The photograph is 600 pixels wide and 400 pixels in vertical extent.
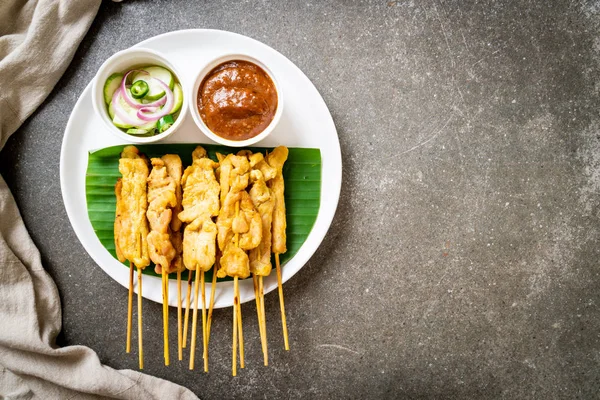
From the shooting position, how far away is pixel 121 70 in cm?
252

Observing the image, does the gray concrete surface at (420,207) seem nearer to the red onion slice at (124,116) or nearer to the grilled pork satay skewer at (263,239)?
the grilled pork satay skewer at (263,239)

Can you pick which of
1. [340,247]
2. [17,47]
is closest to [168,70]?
[17,47]

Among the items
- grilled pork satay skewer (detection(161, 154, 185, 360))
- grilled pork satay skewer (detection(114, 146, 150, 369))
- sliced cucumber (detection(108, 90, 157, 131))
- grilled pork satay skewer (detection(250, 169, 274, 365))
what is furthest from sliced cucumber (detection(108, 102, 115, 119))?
grilled pork satay skewer (detection(250, 169, 274, 365))

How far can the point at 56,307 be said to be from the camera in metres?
2.98

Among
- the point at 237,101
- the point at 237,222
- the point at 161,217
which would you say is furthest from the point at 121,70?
the point at 237,222

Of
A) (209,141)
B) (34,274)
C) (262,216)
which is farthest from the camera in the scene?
(34,274)

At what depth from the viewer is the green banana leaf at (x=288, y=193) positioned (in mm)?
2703

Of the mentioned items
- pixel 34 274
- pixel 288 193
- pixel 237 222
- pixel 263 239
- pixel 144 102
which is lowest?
pixel 34 274

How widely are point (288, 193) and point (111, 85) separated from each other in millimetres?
1137

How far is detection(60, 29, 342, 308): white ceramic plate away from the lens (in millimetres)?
2711

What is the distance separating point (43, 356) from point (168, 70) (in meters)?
1.93

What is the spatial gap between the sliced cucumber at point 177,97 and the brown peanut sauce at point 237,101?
0.48 ft

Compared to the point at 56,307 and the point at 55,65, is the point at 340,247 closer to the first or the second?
the point at 56,307

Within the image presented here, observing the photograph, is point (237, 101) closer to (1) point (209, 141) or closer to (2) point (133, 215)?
(1) point (209, 141)
